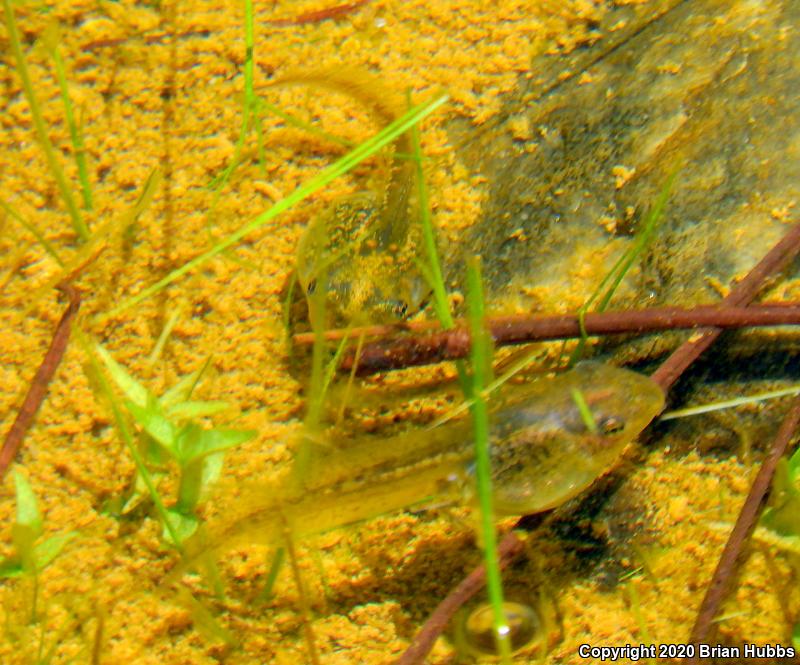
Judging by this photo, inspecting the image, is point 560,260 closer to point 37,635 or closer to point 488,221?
point 488,221

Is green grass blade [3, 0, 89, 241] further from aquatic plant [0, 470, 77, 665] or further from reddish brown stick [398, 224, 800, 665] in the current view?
reddish brown stick [398, 224, 800, 665]

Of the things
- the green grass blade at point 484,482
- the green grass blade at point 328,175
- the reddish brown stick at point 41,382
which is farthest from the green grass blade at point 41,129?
the green grass blade at point 484,482

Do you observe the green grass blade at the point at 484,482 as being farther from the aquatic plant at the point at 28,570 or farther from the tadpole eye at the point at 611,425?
the aquatic plant at the point at 28,570

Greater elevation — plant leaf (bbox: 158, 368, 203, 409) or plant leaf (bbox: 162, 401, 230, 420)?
plant leaf (bbox: 158, 368, 203, 409)

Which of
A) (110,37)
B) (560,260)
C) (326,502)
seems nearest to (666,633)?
(326,502)

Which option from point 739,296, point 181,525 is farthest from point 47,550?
point 739,296

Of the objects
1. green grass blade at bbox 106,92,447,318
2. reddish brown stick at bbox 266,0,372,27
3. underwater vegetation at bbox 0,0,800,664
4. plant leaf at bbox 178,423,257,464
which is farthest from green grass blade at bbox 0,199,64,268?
reddish brown stick at bbox 266,0,372,27

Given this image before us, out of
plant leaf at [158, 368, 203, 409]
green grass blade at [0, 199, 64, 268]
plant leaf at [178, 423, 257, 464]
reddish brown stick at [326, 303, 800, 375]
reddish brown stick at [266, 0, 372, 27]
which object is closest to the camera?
plant leaf at [178, 423, 257, 464]
